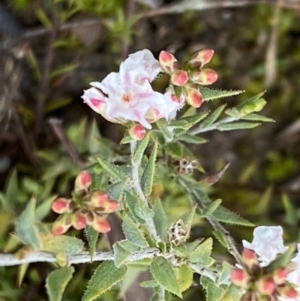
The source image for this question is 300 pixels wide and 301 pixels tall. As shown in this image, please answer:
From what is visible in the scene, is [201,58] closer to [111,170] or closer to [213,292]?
[111,170]

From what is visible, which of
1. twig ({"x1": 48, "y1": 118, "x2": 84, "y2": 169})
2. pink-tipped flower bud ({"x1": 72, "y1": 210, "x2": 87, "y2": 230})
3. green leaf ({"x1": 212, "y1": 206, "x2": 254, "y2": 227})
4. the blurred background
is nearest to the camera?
pink-tipped flower bud ({"x1": 72, "y1": 210, "x2": 87, "y2": 230})

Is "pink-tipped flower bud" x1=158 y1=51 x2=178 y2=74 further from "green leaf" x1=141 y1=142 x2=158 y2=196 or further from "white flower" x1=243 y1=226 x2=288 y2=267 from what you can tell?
"white flower" x1=243 y1=226 x2=288 y2=267

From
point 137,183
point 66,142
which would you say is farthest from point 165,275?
point 66,142

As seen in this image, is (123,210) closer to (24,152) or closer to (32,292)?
(32,292)

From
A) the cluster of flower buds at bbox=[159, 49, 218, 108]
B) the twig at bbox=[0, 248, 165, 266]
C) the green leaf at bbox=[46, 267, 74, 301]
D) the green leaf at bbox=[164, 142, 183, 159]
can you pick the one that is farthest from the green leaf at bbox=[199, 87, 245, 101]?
the green leaf at bbox=[46, 267, 74, 301]

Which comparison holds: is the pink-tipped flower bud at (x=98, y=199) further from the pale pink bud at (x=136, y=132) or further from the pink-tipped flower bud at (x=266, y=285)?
the pink-tipped flower bud at (x=266, y=285)

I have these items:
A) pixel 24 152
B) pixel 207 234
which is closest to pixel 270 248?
pixel 207 234

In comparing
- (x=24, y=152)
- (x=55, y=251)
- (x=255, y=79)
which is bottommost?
(x=255, y=79)
